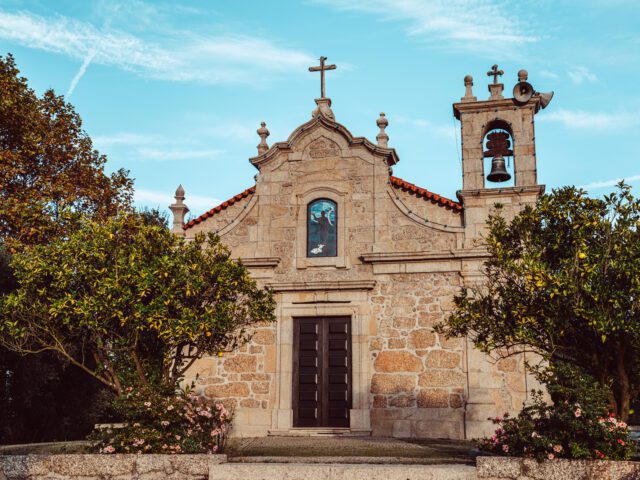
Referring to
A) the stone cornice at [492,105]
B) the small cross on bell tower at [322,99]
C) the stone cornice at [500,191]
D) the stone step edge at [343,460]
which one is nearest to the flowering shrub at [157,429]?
the stone step edge at [343,460]

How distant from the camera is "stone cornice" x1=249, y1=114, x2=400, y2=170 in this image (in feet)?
55.1

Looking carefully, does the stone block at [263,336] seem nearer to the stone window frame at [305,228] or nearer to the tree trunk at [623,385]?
the stone window frame at [305,228]

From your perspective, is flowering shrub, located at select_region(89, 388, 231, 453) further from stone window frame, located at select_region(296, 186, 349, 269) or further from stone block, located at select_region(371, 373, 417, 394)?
stone window frame, located at select_region(296, 186, 349, 269)

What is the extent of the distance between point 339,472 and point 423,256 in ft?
25.3

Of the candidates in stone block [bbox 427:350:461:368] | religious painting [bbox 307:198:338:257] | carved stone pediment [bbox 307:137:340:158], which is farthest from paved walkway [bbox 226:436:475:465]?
carved stone pediment [bbox 307:137:340:158]

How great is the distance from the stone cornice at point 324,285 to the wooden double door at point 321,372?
70 centimetres

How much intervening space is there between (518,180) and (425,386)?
5.09 m

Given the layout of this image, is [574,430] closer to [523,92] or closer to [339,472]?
[339,472]

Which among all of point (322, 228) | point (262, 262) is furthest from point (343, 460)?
point (322, 228)

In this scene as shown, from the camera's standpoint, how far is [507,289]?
10.3 meters

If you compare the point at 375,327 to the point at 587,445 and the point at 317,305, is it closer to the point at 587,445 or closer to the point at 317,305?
the point at 317,305

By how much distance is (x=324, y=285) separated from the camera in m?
16.0

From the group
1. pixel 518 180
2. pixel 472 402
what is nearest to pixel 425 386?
pixel 472 402

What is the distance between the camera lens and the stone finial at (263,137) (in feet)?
59.2
